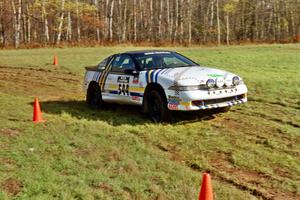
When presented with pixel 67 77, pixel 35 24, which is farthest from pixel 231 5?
pixel 67 77

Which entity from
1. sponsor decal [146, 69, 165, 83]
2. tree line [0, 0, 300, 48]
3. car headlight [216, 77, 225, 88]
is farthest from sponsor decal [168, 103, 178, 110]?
tree line [0, 0, 300, 48]

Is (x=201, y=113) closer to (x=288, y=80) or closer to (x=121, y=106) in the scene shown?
(x=121, y=106)

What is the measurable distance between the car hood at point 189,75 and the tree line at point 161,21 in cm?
4180

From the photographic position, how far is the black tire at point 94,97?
9.99 metres

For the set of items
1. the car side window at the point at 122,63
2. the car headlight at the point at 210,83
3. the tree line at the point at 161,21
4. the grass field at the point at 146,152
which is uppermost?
the tree line at the point at 161,21

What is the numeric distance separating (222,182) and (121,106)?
5.59 meters

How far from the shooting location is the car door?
8953 mm

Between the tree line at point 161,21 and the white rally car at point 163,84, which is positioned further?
the tree line at point 161,21

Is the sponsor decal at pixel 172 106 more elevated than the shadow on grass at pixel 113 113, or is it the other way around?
the sponsor decal at pixel 172 106

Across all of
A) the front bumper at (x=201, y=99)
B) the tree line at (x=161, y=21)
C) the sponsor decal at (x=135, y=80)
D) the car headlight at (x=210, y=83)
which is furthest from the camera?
the tree line at (x=161, y=21)

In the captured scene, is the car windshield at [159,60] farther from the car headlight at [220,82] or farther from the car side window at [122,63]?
the car headlight at [220,82]

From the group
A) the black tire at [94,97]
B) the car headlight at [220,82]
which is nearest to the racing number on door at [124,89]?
the black tire at [94,97]

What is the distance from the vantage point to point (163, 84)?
791 cm

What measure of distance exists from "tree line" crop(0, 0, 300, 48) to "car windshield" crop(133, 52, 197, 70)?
40.6 m
